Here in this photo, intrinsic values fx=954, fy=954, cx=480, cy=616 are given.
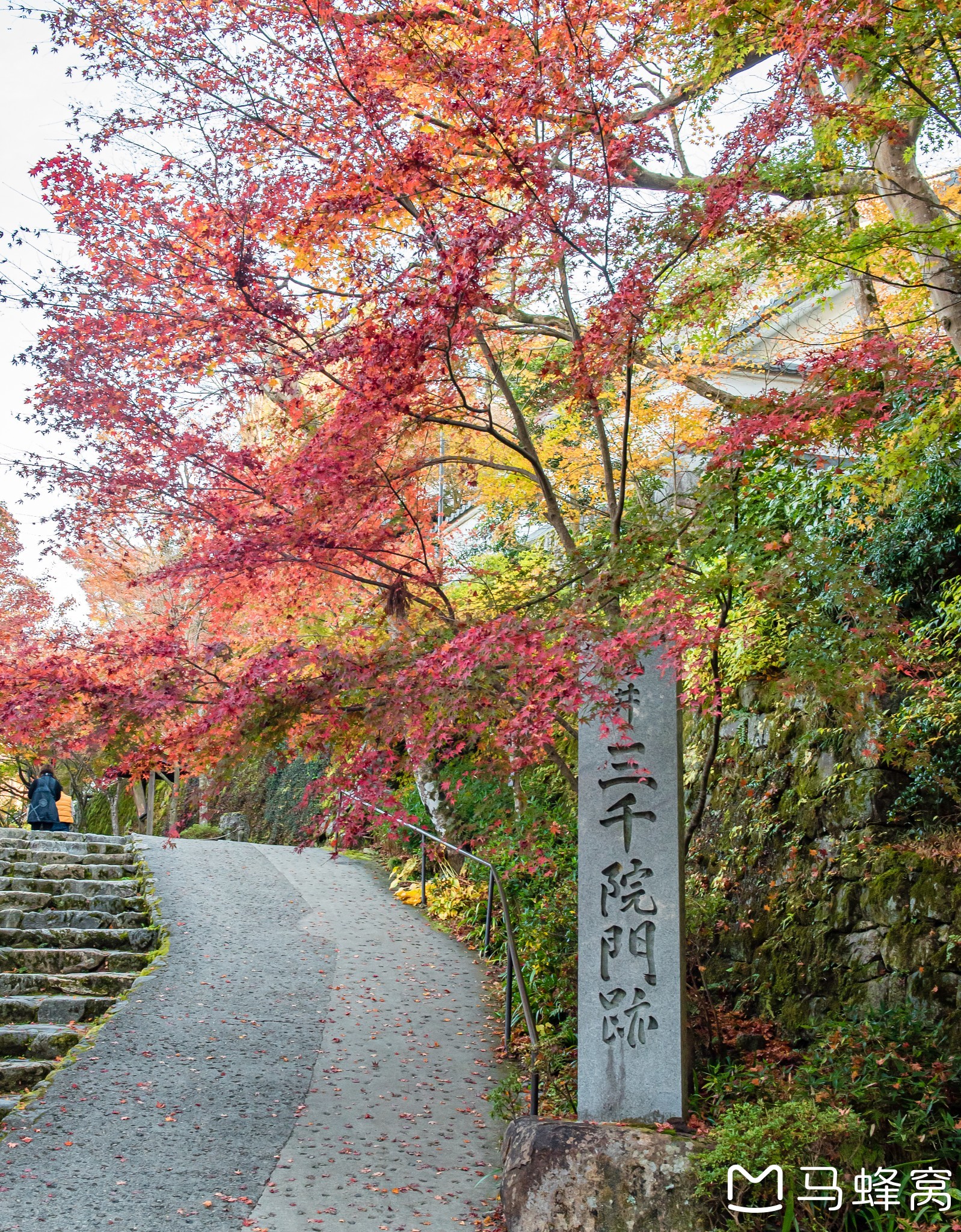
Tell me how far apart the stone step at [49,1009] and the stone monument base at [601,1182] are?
169 inches

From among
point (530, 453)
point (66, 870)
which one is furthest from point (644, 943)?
point (66, 870)

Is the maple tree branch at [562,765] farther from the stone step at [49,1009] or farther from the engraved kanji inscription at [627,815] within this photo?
the stone step at [49,1009]

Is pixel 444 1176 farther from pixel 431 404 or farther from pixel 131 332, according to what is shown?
pixel 131 332

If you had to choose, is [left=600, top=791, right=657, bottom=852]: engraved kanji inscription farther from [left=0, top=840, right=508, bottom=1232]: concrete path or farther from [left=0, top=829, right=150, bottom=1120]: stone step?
[left=0, top=829, right=150, bottom=1120]: stone step

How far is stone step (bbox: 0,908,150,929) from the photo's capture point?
29.7 ft

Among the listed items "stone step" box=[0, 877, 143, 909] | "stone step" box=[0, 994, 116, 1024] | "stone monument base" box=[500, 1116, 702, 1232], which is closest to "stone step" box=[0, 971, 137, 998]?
"stone step" box=[0, 994, 116, 1024]

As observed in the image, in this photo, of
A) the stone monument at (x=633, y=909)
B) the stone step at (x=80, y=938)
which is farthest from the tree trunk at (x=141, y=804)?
the stone monument at (x=633, y=909)

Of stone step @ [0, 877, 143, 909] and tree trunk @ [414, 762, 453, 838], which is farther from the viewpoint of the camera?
tree trunk @ [414, 762, 453, 838]

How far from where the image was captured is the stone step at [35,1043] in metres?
6.71

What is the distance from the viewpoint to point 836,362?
180 inches

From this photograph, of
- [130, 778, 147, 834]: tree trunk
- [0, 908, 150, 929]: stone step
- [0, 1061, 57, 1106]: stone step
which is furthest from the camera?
[130, 778, 147, 834]: tree trunk

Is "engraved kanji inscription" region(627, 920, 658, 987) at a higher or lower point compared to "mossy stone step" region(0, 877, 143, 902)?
higher

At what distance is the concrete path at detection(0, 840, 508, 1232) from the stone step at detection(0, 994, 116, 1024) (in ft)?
0.91

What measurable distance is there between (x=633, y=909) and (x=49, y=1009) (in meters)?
5.01
